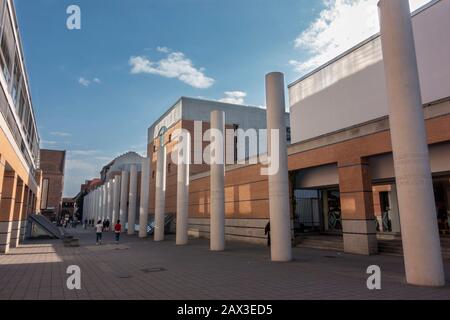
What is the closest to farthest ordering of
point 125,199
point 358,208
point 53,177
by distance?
point 358,208 → point 125,199 → point 53,177

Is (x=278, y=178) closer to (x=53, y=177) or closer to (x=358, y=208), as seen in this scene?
(x=358, y=208)

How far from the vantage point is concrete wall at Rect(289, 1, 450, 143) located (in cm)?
1503

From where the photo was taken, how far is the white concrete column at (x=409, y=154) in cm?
837

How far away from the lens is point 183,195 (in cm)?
2297

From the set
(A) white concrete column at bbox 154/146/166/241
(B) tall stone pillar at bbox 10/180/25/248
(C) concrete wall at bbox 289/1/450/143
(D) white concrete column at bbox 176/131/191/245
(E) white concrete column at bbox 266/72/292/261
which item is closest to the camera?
(E) white concrete column at bbox 266/72/292/261

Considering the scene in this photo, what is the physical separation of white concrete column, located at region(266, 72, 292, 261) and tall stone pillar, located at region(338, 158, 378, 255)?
3.92 m

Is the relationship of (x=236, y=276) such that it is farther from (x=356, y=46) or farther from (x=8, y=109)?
(x=356, y=46)

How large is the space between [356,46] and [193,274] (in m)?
16.1

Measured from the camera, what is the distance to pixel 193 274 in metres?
10.4

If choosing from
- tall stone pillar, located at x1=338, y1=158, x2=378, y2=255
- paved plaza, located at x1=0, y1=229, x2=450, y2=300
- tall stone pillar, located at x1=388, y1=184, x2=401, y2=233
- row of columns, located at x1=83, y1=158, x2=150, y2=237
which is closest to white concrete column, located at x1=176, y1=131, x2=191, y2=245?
paved plaza, located at x1=0, y1=229, x2=450, y2=300

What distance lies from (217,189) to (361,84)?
→ 1006 centimetres

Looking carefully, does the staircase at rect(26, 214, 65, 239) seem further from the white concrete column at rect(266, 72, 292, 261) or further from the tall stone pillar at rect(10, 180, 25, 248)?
the white concrete column at rect(266, 72, 292, 261)

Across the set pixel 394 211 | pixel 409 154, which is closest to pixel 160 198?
pixel 394 211
